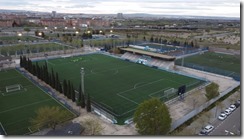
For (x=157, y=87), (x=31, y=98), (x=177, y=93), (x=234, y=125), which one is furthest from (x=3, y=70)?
(x=234, y=125)

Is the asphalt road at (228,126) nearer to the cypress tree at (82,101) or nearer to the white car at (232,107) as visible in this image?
the white car at (232,107)

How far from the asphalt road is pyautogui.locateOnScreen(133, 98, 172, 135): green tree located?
4669 mm

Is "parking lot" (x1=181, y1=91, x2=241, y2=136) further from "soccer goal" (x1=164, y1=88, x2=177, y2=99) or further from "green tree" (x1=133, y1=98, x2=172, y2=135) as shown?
"soccer goal" (x1=164, y1=88, x2=177, y2=99)

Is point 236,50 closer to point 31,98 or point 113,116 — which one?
point 113,116

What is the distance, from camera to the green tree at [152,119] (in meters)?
15.3

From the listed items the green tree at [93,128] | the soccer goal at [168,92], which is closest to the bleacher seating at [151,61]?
the soccer goal at [168,92]

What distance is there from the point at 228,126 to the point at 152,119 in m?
7.60

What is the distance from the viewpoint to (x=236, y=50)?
53.1m

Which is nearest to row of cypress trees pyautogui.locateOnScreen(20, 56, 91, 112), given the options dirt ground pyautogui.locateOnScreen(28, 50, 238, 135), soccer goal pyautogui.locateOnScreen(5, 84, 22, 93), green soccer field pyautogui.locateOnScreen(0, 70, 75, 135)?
dirt ground pyautogui.locateOnScreen(28, 50, 238, 135)

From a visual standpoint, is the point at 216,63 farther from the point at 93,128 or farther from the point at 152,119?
the point at 93,128

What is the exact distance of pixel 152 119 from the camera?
1534 cm

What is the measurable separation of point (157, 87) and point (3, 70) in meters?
23.6

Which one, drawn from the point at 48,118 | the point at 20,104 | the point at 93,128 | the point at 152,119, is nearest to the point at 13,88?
the point at 20,104

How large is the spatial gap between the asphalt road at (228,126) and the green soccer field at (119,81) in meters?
6.34
